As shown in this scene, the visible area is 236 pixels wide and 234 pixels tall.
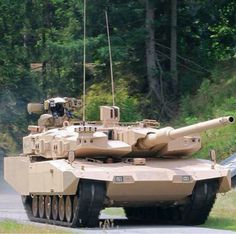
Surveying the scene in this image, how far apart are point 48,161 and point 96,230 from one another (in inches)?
98.6

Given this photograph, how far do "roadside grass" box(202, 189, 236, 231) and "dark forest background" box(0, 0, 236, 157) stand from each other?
10045 mm

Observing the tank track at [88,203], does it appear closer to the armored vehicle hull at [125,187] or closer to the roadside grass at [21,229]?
the armored vehicle hull at [125,187]

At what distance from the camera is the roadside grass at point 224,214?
2189 cm

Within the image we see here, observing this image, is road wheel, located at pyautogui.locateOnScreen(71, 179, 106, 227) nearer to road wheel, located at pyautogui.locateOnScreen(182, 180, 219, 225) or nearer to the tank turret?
the tank turret

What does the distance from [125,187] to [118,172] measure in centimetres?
32

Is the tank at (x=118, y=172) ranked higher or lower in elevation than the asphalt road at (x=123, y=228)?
higher

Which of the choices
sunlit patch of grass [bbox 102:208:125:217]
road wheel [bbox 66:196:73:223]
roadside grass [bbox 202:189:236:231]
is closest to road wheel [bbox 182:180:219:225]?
roadside grass [bbox 202:189:236:231]

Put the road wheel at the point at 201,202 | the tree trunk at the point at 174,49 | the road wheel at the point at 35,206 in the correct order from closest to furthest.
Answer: the road wheel at the point at 201,202
the road wheel at the point at 35,206
the tree trunk at the point at 174,49

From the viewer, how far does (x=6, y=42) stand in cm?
4516

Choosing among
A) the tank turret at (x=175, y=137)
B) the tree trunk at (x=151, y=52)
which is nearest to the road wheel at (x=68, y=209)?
the tank turret at (x=175, y=137)

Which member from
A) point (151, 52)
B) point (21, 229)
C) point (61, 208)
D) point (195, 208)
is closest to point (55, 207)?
point (61, 208)

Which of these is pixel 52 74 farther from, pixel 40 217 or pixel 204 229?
pixel 204 229

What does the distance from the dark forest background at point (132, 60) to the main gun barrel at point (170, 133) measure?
1491 centimetres

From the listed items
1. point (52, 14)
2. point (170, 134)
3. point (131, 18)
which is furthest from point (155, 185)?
point (52, 14)
